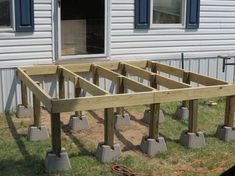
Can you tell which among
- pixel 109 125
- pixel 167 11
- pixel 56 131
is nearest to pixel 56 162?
pixel 56 131

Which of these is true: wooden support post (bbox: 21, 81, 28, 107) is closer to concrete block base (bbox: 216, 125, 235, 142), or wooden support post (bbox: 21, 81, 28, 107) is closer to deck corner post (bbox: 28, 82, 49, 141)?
deck corner post (bbox: 28, 82, 49, 141)

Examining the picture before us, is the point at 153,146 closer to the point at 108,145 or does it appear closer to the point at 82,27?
the point at 108,145

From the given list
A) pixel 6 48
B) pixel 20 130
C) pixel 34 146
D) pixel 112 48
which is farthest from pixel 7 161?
pixel 112 48

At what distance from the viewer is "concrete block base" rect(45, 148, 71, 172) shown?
5.65 m

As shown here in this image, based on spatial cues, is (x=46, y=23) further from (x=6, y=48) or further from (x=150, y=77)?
(x=150, y=77)

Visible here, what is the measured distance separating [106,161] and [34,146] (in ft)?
4.03

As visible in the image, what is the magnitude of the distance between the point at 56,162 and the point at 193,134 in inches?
86.0

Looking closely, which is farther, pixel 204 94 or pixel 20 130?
pixel 20 130

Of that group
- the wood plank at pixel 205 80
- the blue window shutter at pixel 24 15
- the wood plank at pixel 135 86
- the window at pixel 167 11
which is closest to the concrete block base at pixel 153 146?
the wood plank at pixel 135 86

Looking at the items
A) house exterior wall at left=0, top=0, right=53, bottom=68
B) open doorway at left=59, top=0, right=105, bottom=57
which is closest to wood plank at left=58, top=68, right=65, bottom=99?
house exterior wall at left=0, top=0, right=53, bottom=68

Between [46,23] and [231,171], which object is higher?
[46,23]

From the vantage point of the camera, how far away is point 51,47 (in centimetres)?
838

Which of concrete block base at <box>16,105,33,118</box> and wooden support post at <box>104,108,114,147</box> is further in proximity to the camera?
concrete block base at <box>16,105,33,118</box>

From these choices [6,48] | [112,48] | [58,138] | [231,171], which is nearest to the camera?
[231,171]
